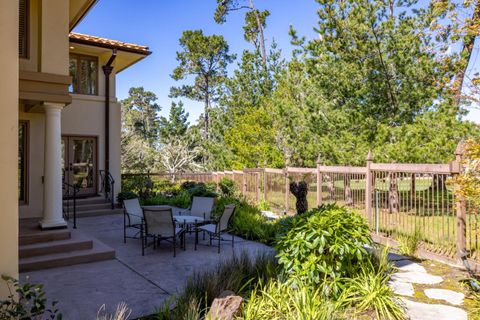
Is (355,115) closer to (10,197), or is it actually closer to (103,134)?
Answer: (103,134)

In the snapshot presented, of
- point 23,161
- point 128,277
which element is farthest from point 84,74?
point 128,277

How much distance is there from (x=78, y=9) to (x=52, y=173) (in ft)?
17.5

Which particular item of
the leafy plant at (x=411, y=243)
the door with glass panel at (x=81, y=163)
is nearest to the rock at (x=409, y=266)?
the leafy plant at (x=411, y=243)

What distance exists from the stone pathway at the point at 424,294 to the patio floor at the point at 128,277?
2707 millimetres

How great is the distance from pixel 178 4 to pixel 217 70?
13.5m

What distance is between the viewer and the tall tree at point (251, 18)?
24609mm

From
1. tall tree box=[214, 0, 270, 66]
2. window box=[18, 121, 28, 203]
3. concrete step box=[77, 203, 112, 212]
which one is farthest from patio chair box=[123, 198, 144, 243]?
tall tree box=[214, 0, 270, 66]

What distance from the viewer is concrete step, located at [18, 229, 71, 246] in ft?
21.8

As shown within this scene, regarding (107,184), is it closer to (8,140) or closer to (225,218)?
(225,218)

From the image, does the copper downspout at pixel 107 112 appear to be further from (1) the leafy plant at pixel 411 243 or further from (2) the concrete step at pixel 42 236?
(1) the leafy plant at pixel 411 243

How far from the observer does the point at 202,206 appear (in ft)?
30.7

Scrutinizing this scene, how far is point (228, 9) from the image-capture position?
25891 mm

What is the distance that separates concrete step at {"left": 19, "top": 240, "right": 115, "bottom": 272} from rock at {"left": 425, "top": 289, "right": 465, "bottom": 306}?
5493 mm

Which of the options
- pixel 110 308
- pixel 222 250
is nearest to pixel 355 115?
pixel 222 250
